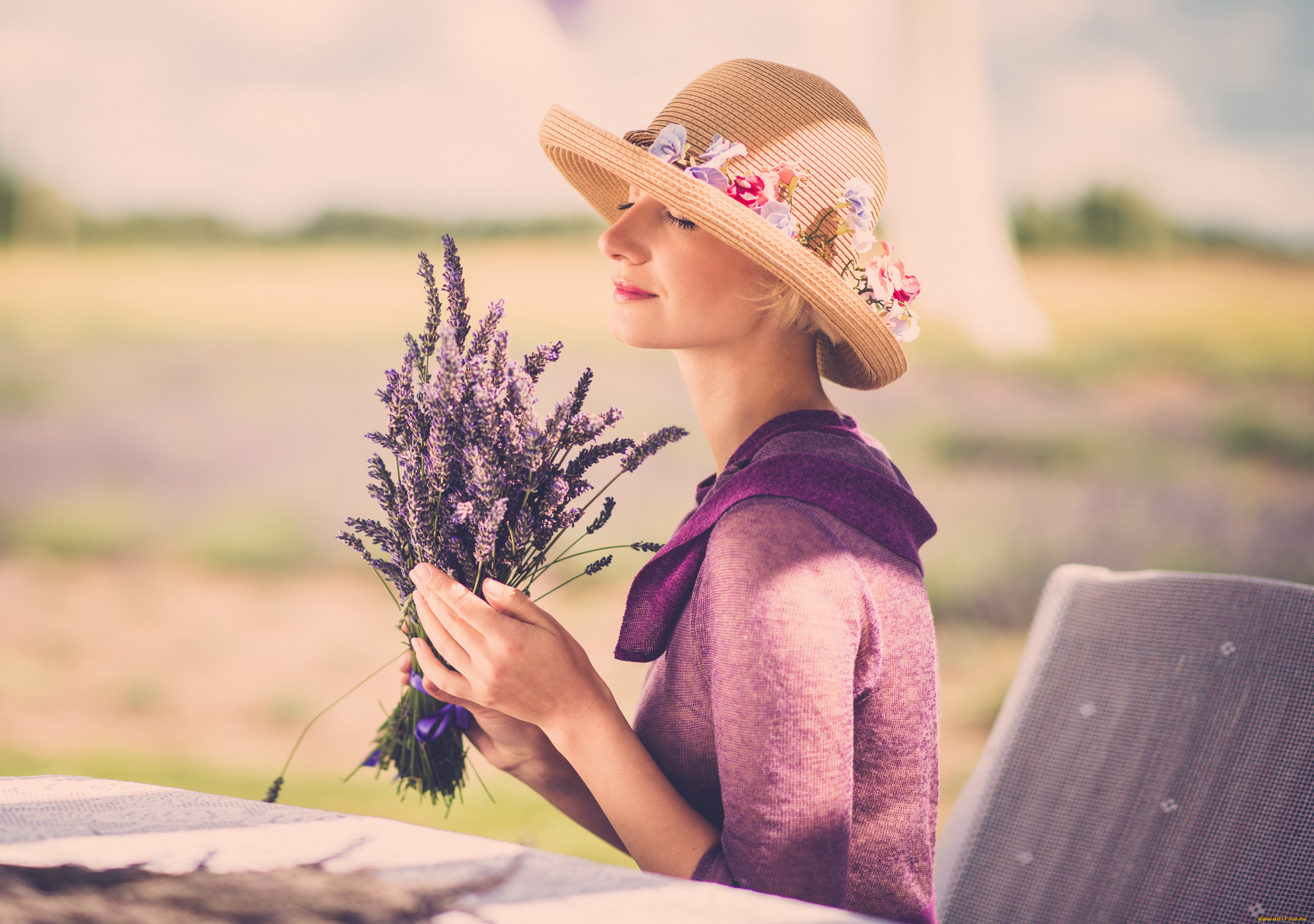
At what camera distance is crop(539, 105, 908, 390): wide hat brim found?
1191 mm

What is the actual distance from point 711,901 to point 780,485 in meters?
0.46

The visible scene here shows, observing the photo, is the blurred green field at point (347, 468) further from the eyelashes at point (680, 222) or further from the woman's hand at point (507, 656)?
the eyelashes at point (680, 222)

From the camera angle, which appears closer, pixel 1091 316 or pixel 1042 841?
pixel 1042 841

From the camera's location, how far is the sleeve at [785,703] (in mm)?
999

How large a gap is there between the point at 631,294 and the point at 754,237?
0.19 meters

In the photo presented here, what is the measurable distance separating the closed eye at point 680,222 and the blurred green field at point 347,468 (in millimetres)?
3331

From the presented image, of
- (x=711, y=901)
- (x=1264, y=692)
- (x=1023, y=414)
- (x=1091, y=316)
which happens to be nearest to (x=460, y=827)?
(x=1264, y=692)

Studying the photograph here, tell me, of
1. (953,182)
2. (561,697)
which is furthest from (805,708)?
(953,182)

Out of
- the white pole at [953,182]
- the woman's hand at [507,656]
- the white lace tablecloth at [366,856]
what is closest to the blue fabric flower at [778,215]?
the woman's hand at [507,656]

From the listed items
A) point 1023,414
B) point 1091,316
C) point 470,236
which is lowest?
point 1023,414

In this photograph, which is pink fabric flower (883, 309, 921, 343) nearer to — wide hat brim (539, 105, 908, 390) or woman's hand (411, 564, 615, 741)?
wide hat brim (539, 105, 908, 390)

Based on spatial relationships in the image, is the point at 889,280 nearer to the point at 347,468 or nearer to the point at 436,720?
the point at 436,720

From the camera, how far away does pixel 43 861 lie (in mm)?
799

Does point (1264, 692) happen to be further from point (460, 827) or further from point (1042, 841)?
point (460, 827)
